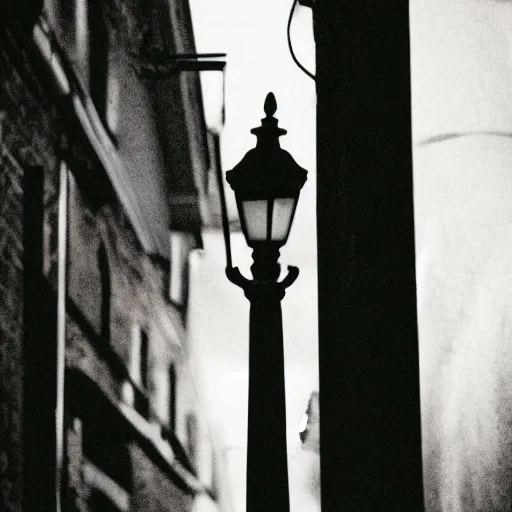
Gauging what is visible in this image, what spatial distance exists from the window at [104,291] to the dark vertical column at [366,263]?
376 centimetres

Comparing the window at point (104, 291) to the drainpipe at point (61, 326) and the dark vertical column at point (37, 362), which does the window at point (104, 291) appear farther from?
the dark vertical column at point (37, 362)

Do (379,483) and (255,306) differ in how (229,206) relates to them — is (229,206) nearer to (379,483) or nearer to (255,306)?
(255,306)

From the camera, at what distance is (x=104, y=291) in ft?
18.3

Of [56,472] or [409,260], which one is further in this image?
[56,472]

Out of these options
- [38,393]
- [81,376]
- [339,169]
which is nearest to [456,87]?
[81,376]

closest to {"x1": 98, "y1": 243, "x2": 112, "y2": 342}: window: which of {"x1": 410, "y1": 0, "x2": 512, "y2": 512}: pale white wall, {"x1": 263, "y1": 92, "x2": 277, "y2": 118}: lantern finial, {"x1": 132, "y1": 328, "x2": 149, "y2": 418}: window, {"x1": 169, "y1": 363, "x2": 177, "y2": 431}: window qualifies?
{"x1": 132, "y1": 328, "x2": 149, "y2": 418}: window

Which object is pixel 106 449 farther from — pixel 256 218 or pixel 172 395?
pixel 256 218

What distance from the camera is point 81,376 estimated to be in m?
4.92

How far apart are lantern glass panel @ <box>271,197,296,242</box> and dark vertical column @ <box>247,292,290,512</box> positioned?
0.20 m

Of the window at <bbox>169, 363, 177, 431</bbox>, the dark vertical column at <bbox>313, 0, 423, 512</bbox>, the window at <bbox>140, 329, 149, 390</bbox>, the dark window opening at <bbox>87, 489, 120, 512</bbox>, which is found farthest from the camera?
the window at <bbox>169, 363, 177, 431</bbox>

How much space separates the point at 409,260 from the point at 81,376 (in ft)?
11.2

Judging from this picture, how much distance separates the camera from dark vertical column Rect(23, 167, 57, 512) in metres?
4.16

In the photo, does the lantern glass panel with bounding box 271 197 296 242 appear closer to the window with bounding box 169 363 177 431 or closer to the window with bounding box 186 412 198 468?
the window with bounding box 169 363 177 431

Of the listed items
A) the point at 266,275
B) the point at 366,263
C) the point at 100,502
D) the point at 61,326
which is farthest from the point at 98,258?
the point at 366,263
